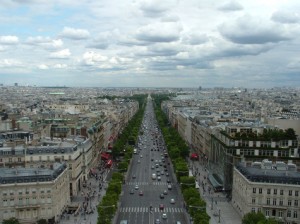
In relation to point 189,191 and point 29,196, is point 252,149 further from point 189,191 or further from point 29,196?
point 29,196

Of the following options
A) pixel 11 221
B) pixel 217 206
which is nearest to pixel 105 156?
pixel 217 206

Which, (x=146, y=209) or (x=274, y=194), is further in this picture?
(x=146, y=209)

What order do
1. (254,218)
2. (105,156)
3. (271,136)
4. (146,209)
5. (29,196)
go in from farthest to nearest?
(105,156) < (271,136) < (146,209) < (29,196) < (254,218)

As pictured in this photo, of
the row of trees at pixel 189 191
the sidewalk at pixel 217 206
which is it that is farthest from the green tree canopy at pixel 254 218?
the sidewalk at pixel 217 206

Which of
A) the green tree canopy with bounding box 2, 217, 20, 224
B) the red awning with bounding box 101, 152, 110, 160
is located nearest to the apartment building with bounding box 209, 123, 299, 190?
the green tree canopy with bounding box 2, 217, 20, 224

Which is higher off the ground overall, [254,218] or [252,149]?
[252,149]

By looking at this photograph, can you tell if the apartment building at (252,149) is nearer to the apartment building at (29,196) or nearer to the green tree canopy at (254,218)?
the green tree canopy at (254,218)
